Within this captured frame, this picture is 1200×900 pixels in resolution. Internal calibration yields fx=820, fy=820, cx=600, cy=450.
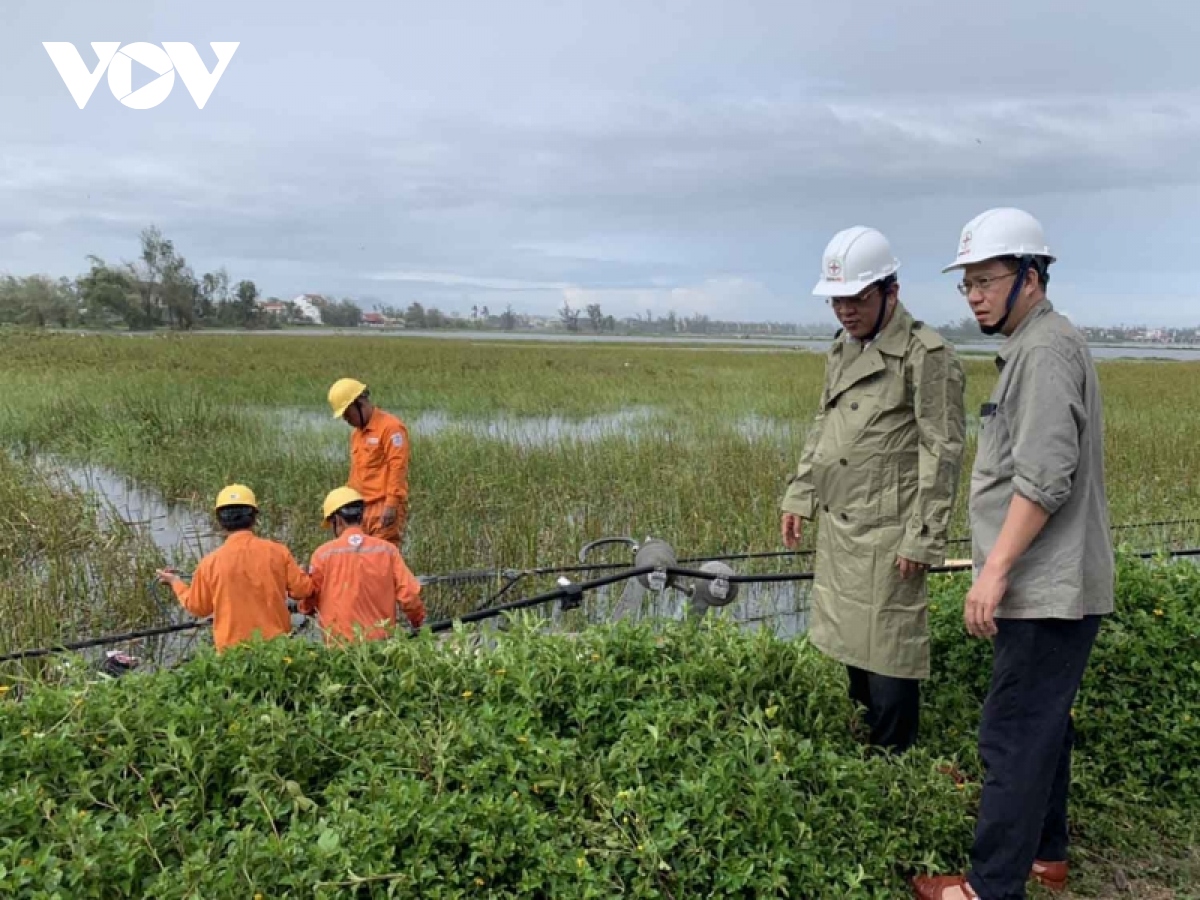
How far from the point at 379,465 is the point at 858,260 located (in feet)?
10.9

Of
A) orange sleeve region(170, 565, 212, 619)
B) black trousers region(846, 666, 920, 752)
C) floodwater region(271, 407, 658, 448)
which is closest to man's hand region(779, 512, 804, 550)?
black trousers region(846, 666, 920, 752)

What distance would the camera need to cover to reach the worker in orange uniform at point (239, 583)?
10.8 ft

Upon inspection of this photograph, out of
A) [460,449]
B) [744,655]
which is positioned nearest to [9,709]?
[744,655]

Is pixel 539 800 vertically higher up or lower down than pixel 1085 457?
lower down

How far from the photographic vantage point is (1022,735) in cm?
204

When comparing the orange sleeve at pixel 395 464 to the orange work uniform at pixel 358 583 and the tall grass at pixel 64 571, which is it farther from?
the tall grass at pixel 64 571

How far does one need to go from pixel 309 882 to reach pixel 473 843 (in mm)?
355

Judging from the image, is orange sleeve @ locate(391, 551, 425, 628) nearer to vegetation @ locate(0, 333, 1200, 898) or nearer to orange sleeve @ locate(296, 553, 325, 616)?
orange sleeve @ locate(296, 553, 325, 616)

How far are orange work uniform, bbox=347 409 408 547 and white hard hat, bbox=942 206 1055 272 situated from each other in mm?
3578

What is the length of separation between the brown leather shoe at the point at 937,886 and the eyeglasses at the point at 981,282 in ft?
5.04

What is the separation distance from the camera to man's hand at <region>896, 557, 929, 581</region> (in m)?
2.37

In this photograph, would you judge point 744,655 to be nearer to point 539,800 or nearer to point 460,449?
→ point 539,800

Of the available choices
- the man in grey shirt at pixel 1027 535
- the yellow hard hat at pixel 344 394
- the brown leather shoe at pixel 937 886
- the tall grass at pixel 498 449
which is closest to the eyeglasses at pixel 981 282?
the man in grey shirt at pixel 1027 535

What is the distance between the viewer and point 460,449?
9.22 meters
